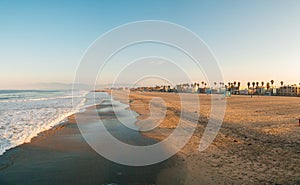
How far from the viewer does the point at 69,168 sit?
6.13m

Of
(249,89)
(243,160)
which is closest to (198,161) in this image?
(243,160)

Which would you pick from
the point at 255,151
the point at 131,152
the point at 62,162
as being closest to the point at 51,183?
the point at 62,162

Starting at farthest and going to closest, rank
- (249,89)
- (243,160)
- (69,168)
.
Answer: (249,89) < (243,160) < (69,168)

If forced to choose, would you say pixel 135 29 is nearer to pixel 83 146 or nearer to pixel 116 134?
pixel 116 134

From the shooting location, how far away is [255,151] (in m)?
7.69

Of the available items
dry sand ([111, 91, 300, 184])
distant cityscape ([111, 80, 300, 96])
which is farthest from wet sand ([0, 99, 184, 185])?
distant cityscape ([111, 80, 300, 96])

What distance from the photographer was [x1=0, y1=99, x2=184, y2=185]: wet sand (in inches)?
209

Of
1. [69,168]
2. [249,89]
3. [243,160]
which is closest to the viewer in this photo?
[69,168]

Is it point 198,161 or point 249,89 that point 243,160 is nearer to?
point 198,161

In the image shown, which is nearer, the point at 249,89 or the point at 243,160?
the point at 243,160

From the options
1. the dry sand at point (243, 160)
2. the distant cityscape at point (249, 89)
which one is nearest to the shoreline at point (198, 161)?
the dry sand at point (243, 160)

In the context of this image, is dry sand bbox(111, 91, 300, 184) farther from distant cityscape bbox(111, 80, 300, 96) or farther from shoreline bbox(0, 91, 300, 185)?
distant cityscape bbox(111, 80, 300, 96)

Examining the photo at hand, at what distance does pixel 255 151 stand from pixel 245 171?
2206mm

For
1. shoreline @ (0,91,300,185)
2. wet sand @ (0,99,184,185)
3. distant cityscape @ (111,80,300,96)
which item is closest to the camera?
wet sand @ (0,99,184,185)
